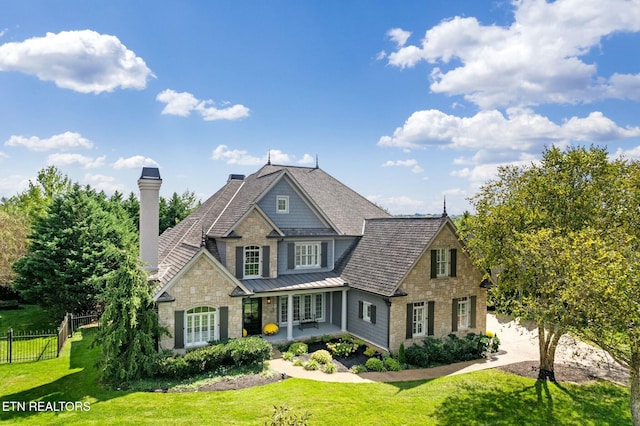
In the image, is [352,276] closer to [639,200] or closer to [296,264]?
[296,264]

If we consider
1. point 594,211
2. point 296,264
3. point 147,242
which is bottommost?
point 296,264

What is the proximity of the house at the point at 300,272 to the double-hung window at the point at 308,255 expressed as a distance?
6 centimetres

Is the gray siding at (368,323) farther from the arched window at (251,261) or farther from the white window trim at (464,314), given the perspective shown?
the arched window at (251,261)

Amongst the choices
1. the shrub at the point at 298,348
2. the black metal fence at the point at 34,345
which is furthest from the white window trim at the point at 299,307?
the black metal fence at the point at 34,345

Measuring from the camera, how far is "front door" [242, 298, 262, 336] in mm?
22078

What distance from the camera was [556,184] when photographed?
16922 mm

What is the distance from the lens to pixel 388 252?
2227 centimetres

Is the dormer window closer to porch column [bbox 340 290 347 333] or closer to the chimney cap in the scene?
porch column [bbox 340 290 347 333]

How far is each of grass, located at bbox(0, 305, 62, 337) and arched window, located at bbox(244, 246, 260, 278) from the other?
13.6 meters

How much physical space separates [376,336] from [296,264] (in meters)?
6.61

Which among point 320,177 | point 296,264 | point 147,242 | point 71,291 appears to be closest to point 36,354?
point 71,291

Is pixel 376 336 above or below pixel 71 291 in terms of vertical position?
below

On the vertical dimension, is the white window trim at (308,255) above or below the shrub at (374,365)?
above

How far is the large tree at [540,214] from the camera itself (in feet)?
52.2
